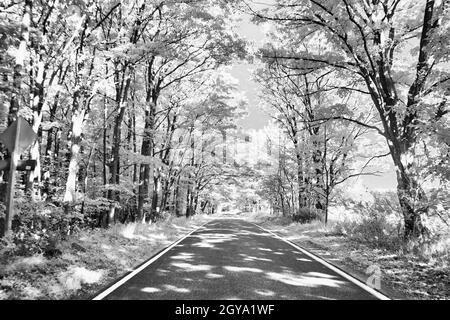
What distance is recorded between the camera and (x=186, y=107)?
21797mm

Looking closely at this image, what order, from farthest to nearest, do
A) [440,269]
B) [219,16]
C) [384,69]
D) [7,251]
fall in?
1. [219,16]
2. [384,69]
3. [440,269]
4. [7,251]

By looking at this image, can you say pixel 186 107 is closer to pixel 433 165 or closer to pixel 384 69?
pixel 384 69

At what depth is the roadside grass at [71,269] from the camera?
18.6ft

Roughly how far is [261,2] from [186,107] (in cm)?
1134

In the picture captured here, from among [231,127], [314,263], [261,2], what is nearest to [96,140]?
[231,127]

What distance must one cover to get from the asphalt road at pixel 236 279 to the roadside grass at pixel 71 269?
30.6 inches

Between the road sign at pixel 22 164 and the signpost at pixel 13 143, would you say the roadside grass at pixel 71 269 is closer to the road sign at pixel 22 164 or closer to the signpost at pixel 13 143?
the signpost at pixel 13 143

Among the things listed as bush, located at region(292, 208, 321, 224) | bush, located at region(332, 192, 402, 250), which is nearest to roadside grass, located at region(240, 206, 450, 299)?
bush, located at region(332, 192, 402, 250)

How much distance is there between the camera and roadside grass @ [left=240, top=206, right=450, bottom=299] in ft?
22.5

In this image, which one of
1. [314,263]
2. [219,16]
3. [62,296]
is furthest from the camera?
[219,16]

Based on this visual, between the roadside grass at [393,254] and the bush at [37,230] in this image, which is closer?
the roadside grass at [393,254]

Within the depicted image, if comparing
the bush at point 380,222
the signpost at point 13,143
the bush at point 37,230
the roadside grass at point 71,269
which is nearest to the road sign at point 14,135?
the signpost at point 13,143

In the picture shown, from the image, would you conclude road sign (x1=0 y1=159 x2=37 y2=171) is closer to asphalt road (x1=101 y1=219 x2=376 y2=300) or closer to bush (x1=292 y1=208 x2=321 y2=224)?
asphalt road (x1=101 y1=219 x2=376 y2=300)

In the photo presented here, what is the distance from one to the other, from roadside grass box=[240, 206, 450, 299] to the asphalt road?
1090 mm
